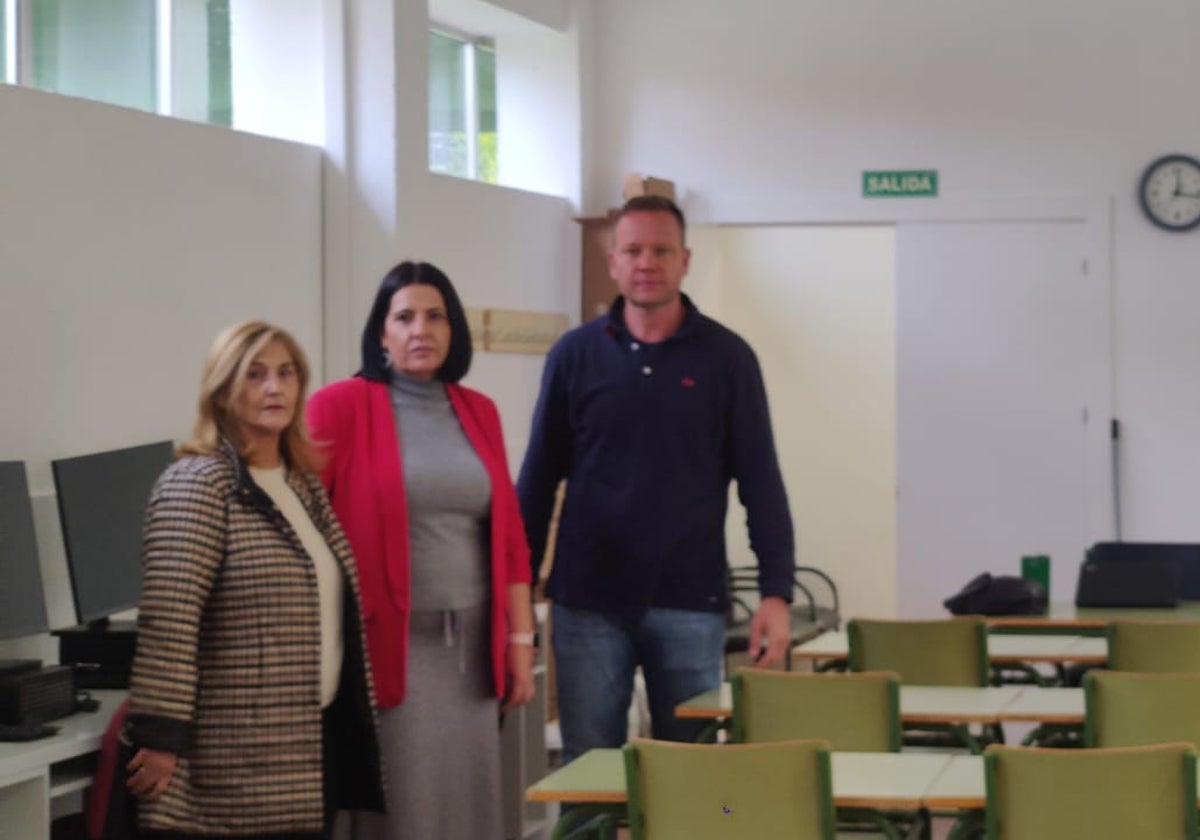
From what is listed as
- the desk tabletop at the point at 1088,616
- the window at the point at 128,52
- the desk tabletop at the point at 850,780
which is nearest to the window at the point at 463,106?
the window at the point at 128,52

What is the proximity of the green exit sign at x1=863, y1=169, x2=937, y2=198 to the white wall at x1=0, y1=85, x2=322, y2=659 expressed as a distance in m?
3.33

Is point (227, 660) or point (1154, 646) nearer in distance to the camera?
A: point (227, 660)

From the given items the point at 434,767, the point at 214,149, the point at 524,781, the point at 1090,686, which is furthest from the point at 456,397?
the point at 214,149

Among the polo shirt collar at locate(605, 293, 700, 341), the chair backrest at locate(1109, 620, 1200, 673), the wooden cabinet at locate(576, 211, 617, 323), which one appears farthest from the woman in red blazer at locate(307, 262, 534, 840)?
the wooden cabinet at locate(576, 211, 617, 323)

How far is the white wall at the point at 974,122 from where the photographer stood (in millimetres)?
9344

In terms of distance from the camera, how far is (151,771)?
3.70 metres

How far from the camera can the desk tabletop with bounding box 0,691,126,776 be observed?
397 cm

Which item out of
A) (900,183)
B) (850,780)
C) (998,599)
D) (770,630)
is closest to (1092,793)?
(850,780)

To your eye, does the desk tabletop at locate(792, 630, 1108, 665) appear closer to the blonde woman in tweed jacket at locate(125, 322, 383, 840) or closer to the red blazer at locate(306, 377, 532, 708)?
the red blazer at locate(306, 377, 532, 708)

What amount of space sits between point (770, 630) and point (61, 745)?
1697mm

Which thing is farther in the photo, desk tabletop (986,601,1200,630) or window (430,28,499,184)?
window (430,28,499,184)

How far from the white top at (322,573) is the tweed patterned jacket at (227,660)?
63mm

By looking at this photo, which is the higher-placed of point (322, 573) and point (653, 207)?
point (653, 207)

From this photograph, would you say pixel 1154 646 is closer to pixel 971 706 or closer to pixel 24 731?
pixel 971 706
